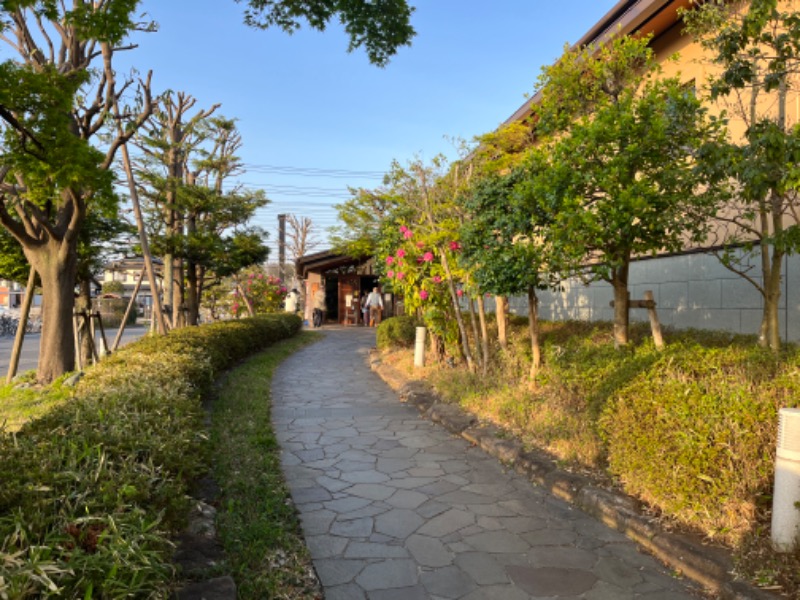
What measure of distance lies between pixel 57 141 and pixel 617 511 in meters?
6.80

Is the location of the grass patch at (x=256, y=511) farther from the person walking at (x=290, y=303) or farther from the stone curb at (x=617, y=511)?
the person walking at (x=290, y=303)

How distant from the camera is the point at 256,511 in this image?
386cm

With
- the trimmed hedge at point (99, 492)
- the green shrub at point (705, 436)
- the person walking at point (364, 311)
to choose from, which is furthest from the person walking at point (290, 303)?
the green shrub at point (705, 436)

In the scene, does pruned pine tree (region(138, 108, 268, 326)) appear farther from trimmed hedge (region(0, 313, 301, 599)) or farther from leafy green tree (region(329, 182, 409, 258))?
trimmed hedge (region(0, 313, 301, 599))

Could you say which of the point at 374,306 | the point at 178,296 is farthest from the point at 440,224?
the point at 374,306

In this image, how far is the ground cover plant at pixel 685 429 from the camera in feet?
10.0

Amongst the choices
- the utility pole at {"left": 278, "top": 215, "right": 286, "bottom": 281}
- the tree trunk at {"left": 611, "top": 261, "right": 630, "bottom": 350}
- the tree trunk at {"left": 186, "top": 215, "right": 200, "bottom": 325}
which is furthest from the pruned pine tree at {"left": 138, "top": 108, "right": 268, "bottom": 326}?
the utility pole at {"left": 278, "top": 215, "right": 286, "bottom": 281}

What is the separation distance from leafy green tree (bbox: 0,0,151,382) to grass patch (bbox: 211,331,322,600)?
3608 millimetres

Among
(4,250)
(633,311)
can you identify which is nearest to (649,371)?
(633,311)

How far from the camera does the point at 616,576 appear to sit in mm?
3090

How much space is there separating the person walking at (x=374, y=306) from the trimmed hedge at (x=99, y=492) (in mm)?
15686

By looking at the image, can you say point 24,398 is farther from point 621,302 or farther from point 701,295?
point 701,295

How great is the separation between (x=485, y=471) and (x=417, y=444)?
1.14m

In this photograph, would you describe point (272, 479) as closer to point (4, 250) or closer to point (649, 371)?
point (649, 371)
